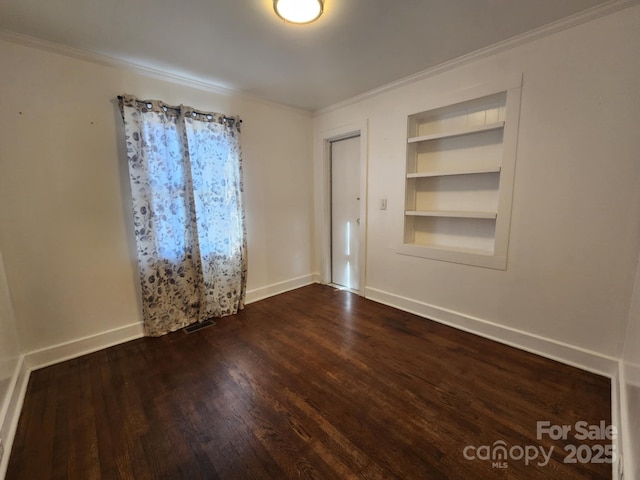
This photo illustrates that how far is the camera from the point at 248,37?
1.94 m

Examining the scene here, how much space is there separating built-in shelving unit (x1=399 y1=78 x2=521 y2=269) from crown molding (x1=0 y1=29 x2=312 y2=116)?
197 cm

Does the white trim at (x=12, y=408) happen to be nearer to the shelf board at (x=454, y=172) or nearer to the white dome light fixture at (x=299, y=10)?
the white dome light fixture at (x=299, y=10)

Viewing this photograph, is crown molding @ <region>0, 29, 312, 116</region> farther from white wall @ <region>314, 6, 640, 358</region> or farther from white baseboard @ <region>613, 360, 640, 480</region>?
white baseboard @ <region>613, 360, 640, 480</region>

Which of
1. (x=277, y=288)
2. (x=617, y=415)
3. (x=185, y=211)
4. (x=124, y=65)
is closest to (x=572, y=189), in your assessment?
Result: (x=617, y=415)

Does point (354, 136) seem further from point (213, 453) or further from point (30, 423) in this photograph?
point (30, 423)

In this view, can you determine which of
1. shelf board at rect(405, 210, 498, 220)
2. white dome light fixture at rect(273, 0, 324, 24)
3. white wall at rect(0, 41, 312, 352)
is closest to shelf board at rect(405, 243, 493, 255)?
shelf board at rect(405, 210, 498, 220)

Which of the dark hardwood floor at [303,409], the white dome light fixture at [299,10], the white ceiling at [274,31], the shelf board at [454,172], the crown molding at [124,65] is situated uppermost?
the white ceiling at [274,31]

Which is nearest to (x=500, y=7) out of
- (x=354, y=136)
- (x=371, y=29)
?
(x=371, y=29)

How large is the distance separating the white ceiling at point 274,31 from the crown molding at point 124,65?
1.6 inches

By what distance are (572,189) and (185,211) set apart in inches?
127

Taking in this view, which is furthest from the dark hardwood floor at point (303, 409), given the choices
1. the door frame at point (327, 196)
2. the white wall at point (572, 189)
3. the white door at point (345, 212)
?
the white door at point (345, 212)

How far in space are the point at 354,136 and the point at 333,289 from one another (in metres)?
2.08

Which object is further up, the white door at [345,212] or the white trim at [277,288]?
the white door at [345,212]

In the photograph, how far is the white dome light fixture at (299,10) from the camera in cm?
154
